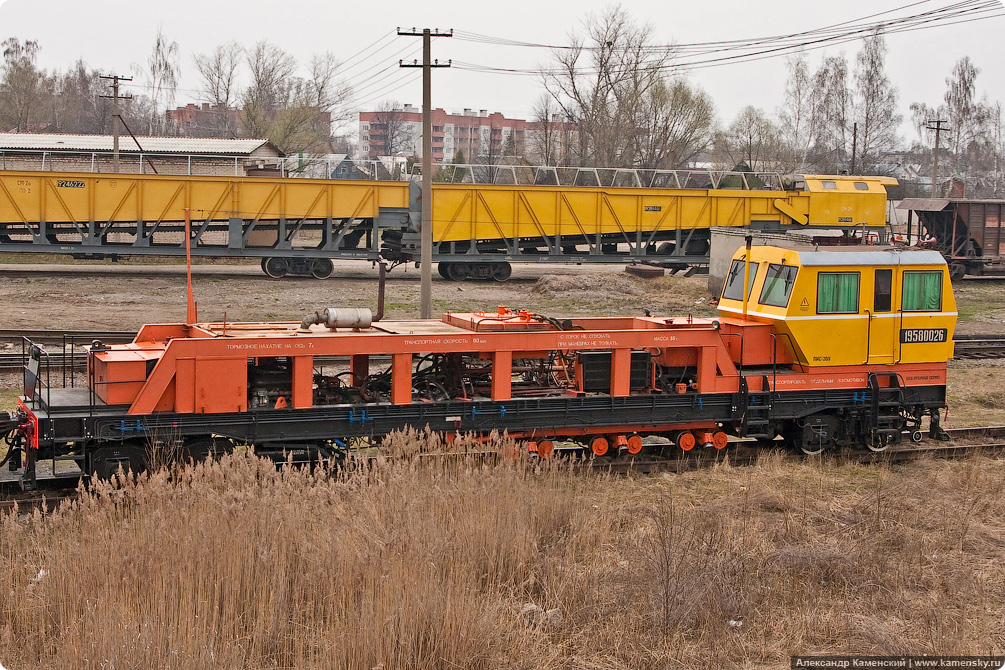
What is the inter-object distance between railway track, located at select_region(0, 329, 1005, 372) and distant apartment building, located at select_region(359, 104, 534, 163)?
69876 millimetres

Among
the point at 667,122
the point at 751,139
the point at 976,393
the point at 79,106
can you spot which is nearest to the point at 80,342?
the point at 976,393

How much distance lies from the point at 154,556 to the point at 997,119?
94.5 metres

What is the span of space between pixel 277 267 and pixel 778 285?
831 inches

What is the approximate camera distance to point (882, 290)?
38.2ft

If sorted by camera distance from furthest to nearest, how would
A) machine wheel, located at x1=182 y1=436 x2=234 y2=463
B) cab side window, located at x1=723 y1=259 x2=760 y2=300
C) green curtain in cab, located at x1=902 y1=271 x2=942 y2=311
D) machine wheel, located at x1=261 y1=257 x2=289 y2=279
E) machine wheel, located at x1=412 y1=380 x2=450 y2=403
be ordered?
machine wheel, located at x1=261 y1=257 x2=289 y2=279 < cab side window, located at x1=723 y1=259 x2=760 y2=300 < green curtain in cab, located at x1=902 y1=271 x2=942 y2=311 < machine wheel, located at x1=412 y1=380 x2=450 y2=403 < machine wheel, located at x1=182 y1=436 x2=234 y2=463

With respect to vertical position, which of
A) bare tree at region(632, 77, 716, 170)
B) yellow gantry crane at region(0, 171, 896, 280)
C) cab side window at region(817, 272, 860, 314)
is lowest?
cab side window at region(817, 272, 860, 314)

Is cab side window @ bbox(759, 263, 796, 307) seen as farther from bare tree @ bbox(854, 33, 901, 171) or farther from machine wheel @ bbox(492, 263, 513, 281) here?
bare tree @ bbox(854, 33, 901, 171)

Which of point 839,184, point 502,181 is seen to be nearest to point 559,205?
point 502,181

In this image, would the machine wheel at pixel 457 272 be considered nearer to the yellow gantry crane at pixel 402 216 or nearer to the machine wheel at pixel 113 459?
the yellow gantry crane at pixel 402 216

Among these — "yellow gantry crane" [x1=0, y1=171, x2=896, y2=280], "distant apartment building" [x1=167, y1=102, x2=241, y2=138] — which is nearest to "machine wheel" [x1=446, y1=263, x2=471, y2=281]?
"yellow gantry crane" [x1=0, y1=171, x2=896, y2=280]

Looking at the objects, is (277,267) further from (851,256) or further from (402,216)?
(851,256)

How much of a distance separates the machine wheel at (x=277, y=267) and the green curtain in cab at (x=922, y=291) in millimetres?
21839

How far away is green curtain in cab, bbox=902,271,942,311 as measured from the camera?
38.5 ft

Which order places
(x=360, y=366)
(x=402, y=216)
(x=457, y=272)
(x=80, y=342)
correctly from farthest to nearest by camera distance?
(x=457, y=272) < (x=402, y=216) < (x=80, y=342) < (x=360, y=366)
